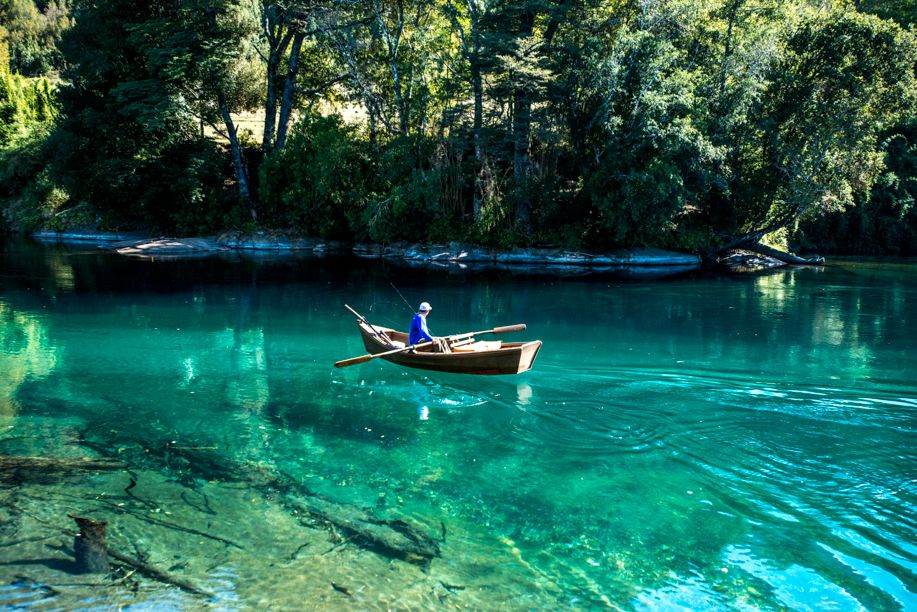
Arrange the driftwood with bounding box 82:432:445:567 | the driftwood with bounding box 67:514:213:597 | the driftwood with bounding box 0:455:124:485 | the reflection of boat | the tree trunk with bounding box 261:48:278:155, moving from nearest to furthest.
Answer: the driftwood with bounding box 67:514:213:597 < the driftwood with bounding box 82:432:445:567 < the driftwood with bounding box 0:455:124:485 < the reflection of boat < the tree trunk with bounding box 261:48:278:155

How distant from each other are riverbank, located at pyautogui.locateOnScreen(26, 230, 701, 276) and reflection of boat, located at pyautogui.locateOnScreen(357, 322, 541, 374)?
65.0 feet

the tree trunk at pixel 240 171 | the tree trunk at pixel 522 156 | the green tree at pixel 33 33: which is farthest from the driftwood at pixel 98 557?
the green tree at pixel 33 33

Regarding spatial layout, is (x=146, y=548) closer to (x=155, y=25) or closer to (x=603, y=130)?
(x=603, y=130)

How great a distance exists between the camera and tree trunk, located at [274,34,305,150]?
42.1m

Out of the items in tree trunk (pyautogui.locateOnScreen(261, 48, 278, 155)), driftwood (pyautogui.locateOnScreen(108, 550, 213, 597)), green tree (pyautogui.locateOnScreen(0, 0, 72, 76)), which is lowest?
driftwood (pyautogui.locateOnScreen(108, 550, 213, 597))

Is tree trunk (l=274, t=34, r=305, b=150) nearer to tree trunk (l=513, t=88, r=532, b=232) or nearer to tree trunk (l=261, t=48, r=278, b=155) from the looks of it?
tree trunk (l=261, t=48, r=278, b=155)

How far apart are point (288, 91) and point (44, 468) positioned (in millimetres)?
37032

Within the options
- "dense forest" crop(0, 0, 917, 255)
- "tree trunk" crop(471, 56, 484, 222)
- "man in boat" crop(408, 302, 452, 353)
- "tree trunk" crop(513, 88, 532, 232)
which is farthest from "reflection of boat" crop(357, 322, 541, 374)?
"tree trunk" crop(471, 56, 484, 222)

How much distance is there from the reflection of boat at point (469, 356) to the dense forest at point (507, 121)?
1966cm

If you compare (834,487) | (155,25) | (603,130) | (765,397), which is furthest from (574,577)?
(155,25)

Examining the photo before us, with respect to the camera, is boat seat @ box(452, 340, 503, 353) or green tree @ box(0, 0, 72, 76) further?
green tree @ box(0, 0, 72, 76)

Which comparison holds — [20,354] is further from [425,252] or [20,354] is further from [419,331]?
[425,252]

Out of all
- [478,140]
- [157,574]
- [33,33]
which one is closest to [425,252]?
[478,140]

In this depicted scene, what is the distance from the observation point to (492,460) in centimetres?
1085
